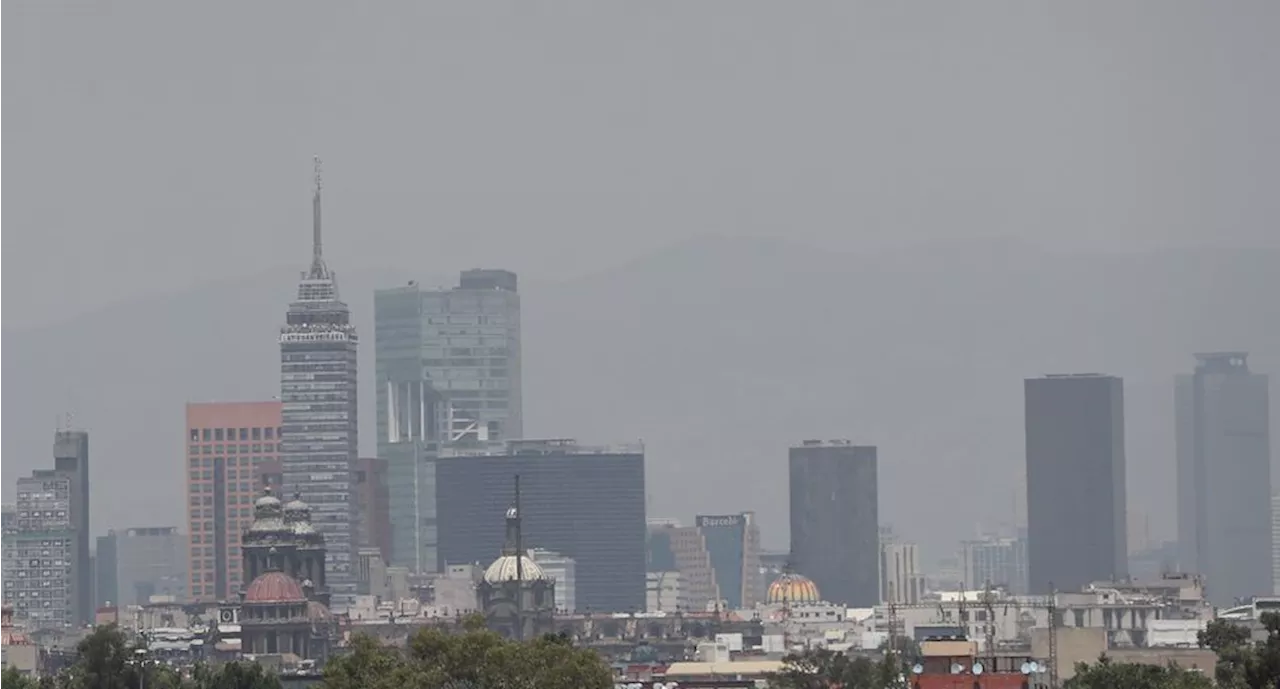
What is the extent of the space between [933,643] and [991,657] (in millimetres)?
2886

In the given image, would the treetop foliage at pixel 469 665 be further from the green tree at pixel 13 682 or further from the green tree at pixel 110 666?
the green tree at pixel 13 682

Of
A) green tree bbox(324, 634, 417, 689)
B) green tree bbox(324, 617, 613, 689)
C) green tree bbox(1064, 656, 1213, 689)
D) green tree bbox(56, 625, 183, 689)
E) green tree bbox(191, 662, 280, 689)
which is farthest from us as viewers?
green tree bbox(191, 662, 280, 689)

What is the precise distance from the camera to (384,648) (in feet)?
508

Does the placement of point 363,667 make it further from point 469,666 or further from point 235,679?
point 235,679

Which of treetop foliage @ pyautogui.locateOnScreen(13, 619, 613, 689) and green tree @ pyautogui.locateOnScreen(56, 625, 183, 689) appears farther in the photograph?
green tree @ pyautogui.locateOnScreen(56, 625, 183, 689)

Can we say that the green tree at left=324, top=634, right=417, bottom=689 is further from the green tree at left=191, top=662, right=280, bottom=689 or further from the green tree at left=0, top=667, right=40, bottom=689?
the green tree at left=0, top=667, right=40, bottom=689

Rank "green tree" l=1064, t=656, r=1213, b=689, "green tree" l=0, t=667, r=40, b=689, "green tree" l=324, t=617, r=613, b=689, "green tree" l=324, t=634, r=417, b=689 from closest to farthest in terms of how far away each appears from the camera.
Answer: "green tree" l=324, t=617, r=613, b=689
"green tree" l=324, t=634, r=417, b=689
"green tree" l=1064, t=656, r=1213, b=689
"green tree" l=0, t=667, r=40, b=689

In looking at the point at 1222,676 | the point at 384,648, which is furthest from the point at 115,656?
the point at 1222,676

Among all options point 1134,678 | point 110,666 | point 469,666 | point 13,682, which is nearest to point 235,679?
point 110,666

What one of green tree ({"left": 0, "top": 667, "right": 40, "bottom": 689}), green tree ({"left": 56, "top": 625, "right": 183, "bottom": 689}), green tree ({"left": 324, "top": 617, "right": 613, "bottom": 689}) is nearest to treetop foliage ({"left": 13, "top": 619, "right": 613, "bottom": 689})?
green tree ({"left": 324, "top": 617, "right": 613, "bottom": 689})

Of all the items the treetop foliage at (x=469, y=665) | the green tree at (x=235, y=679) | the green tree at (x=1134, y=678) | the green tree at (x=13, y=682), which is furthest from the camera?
the green tree at (x=13, y=682)

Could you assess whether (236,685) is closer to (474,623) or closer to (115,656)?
(115,656)

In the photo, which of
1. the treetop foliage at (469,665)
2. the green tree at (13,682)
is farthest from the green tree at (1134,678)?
the green tree at (13,682)

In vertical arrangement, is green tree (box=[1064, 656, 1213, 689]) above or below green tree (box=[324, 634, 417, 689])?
below
